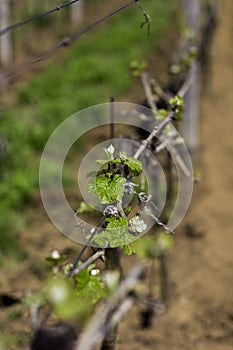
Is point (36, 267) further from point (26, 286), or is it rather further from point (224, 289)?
point (224, 289)

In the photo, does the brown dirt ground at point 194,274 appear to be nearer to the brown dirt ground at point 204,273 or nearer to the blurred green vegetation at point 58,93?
the brown dirt ground at point 204,273

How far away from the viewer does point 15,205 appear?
4492mm

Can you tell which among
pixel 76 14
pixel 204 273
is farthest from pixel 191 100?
pixel 76 14

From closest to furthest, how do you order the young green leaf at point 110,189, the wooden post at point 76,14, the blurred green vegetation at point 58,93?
the young green leaf at point 110,189
the blurred green vegetation at point 58,93
the wooden post at point 76,14

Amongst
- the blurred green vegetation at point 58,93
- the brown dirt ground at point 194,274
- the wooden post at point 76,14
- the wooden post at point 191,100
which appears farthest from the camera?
the wooden post at point 76,14

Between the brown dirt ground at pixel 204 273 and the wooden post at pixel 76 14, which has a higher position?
the wooden post at pixel 76 14

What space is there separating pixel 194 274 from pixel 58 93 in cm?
355

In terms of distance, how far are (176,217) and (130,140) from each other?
1.82ft

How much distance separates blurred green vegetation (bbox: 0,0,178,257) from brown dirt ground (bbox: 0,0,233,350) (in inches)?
8.8

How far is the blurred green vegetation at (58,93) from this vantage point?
461 centimetres

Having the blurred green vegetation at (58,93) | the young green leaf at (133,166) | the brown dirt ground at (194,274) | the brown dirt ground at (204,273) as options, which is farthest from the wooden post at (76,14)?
the young green leaf at (133,166)

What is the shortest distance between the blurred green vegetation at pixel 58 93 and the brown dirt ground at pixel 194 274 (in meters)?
0.22

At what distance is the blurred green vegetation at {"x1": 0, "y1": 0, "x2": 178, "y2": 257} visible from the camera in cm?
461

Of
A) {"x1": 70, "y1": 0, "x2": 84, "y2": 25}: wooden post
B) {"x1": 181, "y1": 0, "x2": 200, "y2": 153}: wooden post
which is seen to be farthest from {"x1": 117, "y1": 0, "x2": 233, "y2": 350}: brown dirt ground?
{"x1": 70, "y1": 0, "x2": 84, "y2": 25}: wooden post
